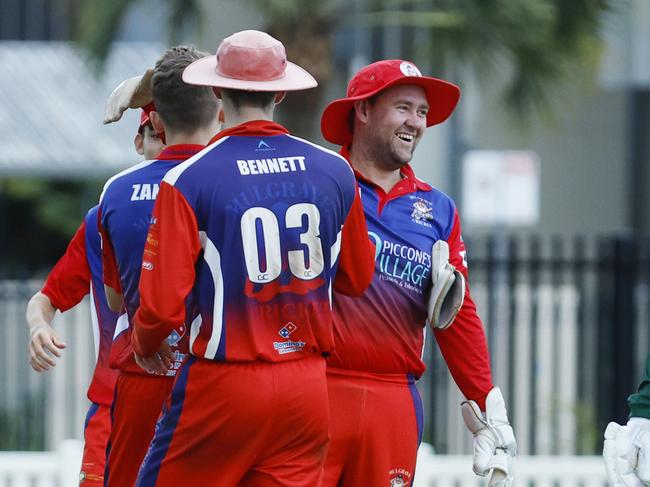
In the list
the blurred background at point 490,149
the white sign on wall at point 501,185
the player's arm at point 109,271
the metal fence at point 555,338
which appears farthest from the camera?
the white sign on wall at point 501,185

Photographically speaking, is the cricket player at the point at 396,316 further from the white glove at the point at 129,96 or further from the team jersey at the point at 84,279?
the team jersey at the point at 84,279

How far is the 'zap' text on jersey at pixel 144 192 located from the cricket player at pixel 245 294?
0.43 metres

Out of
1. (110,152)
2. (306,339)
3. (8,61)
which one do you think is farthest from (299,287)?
(8,61)

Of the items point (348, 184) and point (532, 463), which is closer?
point (348, 184)

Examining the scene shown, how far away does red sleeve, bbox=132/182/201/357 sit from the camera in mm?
4055

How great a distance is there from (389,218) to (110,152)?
44.0 ft

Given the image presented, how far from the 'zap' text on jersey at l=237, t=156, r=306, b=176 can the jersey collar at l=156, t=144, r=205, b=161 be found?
0.47 meters

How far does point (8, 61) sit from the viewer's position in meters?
19.4

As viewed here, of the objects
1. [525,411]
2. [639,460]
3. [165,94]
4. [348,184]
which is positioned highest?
[165,94]

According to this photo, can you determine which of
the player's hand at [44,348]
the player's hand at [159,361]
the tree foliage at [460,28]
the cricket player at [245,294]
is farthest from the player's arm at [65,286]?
the tree foliage at [460,28]

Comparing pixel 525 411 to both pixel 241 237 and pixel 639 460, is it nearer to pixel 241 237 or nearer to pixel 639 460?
pixel 639 460

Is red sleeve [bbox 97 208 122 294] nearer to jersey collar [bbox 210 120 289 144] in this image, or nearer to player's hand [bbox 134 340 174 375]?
player's hand [bbox 134 340 174 375]

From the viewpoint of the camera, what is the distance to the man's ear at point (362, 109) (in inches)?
207

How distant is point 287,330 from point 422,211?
114 cm
